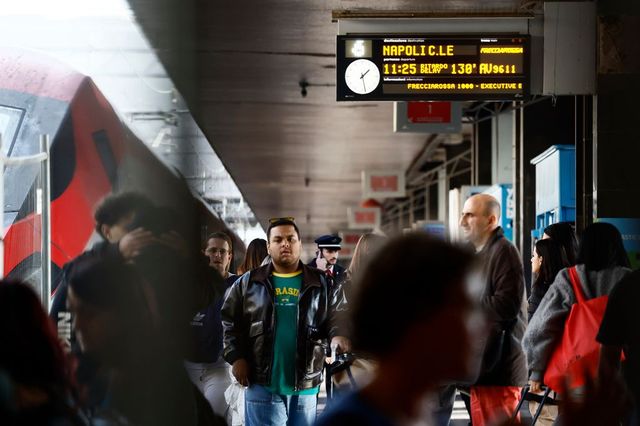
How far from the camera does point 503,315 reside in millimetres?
6223

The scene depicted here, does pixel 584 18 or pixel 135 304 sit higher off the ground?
pixel 584 18

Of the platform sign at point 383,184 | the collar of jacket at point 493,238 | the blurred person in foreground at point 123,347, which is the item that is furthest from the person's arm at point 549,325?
the platform sign at point 383,184

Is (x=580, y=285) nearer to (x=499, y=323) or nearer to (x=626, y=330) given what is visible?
(x=499, y=323)

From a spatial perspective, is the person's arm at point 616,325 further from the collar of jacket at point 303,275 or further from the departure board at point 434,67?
the departure board at point 434,67

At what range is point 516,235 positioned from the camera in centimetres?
1445

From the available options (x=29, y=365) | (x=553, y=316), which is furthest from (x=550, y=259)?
(x=29, y=365)

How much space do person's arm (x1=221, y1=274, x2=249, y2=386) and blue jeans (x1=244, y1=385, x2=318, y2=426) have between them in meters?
0.11

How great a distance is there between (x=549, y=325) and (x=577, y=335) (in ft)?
0.69

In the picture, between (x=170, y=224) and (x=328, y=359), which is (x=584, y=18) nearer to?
(x=328, y=359)

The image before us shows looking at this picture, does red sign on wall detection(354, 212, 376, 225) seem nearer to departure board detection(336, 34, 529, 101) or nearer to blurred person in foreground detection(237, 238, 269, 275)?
blurred person in foreground detection(237, 238, 269, 275)

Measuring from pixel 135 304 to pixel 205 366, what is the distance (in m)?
3.12

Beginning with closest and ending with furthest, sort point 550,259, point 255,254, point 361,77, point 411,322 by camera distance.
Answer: point 411,322
point 550,259
point 361,77
point 255,254

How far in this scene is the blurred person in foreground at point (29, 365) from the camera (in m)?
2.54

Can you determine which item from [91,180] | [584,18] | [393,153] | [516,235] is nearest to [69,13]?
[91,180]
